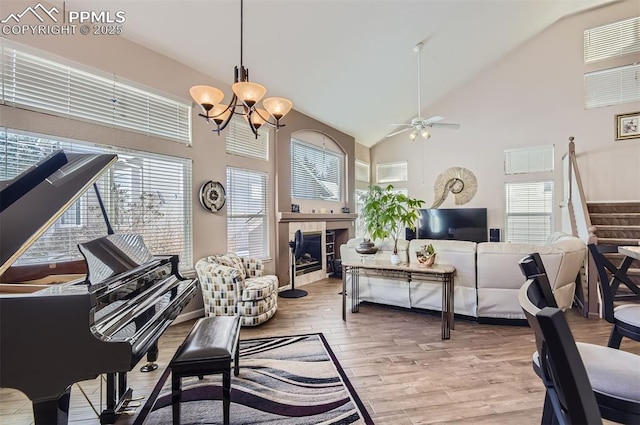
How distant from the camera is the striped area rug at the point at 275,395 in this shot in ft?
6.56

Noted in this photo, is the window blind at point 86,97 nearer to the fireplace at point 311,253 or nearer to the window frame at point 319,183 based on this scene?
the window frame at point 319,183

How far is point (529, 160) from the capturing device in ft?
21.8

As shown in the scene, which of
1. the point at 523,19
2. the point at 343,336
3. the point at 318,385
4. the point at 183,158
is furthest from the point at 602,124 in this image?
the point at 183,158

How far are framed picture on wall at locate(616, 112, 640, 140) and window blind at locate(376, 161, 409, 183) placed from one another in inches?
164

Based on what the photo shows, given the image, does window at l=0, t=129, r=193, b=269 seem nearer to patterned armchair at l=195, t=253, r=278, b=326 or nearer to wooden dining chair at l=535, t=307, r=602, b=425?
patterned armchair at l=195, t=253, r=278, b=326

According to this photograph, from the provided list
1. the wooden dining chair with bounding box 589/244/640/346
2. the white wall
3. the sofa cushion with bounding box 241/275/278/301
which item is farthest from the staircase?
the sofa cushion with bounding box 241/275/278/301

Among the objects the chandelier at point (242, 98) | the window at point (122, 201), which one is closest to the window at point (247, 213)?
the window at point (122, 201)

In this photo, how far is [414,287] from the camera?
13.0ft

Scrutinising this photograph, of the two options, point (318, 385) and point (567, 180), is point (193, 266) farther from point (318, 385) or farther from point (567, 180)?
point (567, 180)

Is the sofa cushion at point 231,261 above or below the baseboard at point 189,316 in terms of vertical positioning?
above

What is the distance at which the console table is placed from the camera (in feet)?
10.9

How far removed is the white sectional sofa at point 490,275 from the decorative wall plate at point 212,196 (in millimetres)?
2594

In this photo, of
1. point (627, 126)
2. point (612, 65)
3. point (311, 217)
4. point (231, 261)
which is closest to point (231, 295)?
point (231, 261)

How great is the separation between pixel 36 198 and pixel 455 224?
7.25 metres
